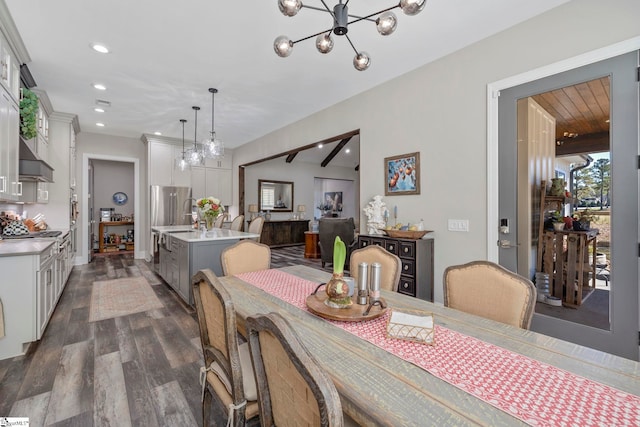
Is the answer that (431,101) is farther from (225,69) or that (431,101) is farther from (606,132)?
(225,69)

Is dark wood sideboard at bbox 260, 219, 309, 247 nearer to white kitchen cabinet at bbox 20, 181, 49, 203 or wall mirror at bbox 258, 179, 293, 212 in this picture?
wall mirror at bbox 258, 179, 293, 212

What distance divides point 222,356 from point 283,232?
761cm

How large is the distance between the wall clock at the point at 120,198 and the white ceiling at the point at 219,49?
3885 millimetres

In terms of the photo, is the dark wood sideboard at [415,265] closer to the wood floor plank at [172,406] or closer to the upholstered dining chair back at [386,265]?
the upholstered dining chair back at [386,265]

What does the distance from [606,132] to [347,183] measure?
9.23 m

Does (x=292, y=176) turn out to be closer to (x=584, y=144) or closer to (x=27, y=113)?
(x=27, y=113)

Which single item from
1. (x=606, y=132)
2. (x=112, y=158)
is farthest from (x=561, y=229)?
(x=112, y=158)

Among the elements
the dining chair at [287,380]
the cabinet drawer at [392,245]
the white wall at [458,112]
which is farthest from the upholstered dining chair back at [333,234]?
the dining chair at [287,380]

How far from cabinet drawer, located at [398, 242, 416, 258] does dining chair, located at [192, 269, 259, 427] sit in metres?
2.12

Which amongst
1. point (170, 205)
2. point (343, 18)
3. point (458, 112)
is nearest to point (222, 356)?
point (343, 18)

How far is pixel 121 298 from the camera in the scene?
4047mm

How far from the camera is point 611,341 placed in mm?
2178

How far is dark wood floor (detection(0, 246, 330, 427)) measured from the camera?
1.81 m

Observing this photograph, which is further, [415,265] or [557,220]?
[415,265]
